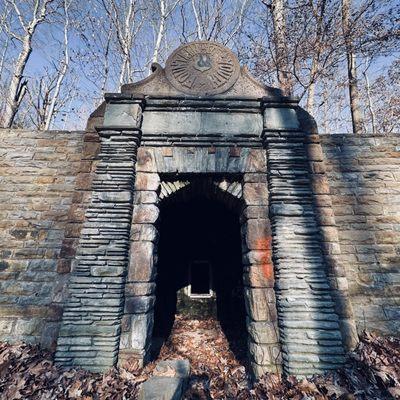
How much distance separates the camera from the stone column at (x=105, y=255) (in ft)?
9.62

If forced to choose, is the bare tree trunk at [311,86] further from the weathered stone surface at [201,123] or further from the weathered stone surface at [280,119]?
the weathered stone surface at [201,123]

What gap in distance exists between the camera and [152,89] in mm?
4066

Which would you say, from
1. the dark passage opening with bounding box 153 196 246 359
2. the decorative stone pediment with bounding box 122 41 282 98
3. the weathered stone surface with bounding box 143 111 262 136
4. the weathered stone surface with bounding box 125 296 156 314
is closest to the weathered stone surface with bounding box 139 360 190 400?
the weathered stone surface with bounding box 125 296 156 314

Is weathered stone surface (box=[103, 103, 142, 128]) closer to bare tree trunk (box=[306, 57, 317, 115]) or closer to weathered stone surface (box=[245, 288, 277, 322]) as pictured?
weathered stone surface (box=[245, 288, 277, 322])

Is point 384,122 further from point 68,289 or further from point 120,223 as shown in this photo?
point 68,289

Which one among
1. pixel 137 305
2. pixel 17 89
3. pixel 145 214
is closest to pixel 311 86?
pixel 145 214

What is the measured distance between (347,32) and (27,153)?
384 inches

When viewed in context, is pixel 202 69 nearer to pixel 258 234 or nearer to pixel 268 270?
pixel 258 234

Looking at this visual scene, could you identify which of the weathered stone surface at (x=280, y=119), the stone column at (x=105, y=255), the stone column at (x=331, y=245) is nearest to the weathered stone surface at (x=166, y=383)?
the stone column at (x=105, y=255)

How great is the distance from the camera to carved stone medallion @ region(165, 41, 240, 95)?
4.09 m

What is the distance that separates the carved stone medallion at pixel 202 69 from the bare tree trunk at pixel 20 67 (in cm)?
728

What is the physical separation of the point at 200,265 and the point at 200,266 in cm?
2

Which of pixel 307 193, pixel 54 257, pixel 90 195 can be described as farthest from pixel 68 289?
pixel 307 193

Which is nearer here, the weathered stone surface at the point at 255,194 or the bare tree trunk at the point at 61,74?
the weathered stone surface at the point at 255,194
